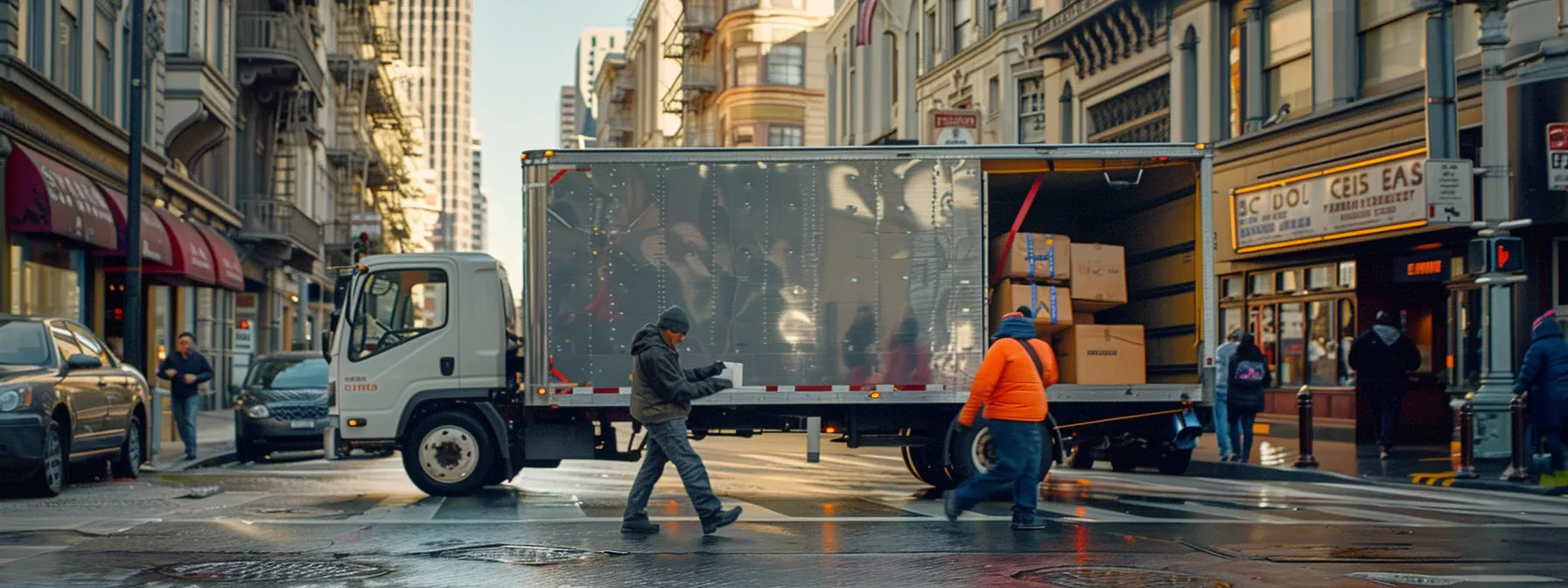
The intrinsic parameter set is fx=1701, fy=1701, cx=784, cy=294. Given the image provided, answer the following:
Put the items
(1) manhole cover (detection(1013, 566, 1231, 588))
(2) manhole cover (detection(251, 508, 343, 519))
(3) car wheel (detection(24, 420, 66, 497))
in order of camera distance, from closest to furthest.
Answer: (1) manhole cover (detection(1013, 566, 1231, 588)), (2) manhole cover (detection(251, 508, 343, 519)), (3) car wheel (detection(24, 420, 66, 497))

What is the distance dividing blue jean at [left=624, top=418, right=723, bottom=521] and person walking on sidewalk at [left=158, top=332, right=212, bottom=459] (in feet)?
35.5

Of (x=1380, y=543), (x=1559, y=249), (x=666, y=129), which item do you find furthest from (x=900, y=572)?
A: (x=666, y=129)

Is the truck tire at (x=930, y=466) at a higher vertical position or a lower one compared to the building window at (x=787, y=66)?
lower

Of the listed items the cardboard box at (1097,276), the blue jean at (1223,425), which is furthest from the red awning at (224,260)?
the cardboard box at (1097,276)

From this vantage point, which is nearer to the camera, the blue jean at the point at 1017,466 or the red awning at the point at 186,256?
the blue jean at the point at 1017,466

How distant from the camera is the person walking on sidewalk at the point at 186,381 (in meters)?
20.4

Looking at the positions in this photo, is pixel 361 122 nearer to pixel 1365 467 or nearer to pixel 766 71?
pixel 766 71

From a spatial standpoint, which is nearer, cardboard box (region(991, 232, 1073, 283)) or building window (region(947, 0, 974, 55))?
cardboard box (region(991, 232, 1073, 283))

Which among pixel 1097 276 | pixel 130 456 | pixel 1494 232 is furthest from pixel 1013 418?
pixel 130 456

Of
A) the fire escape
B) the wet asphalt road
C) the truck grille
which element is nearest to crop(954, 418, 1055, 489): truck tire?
the wet asphalt road

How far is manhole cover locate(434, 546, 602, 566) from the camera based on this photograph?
31.9 feet

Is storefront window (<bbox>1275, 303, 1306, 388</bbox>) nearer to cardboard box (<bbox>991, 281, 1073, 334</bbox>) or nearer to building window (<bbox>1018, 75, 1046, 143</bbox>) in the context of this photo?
building window (<bbox>1018, 75, 1046, 143</bbox>)

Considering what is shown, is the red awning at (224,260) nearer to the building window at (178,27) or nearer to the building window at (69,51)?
the building window at (178,27)

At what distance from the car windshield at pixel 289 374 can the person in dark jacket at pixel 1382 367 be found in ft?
43.6
